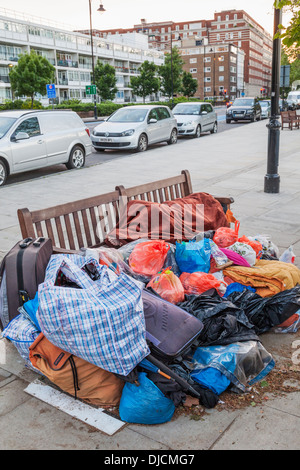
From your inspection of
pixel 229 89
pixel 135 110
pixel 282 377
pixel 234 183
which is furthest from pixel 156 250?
pixel 229 89


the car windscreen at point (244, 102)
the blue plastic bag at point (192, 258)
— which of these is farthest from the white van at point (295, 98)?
the blue plastic bag at point (192, 258)

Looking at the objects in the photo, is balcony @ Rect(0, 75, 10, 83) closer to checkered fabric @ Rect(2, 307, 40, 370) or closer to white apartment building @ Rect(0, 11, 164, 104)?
white apartment building @ Rect(0, 11, 164, 104)

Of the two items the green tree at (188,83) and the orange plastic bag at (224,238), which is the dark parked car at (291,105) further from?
the orange plastic bag at (224,238)

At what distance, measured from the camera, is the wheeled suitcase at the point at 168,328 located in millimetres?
2869

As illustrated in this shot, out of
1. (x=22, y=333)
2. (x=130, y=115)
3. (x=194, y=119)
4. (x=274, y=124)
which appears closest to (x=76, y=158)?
(x=130, y=115)

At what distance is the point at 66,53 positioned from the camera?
7212cm

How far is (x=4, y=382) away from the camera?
306cm

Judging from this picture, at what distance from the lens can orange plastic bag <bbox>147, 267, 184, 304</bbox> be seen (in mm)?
3523

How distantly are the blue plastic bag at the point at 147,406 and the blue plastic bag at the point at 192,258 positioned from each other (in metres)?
1.51

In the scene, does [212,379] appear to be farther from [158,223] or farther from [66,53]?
[66,53]

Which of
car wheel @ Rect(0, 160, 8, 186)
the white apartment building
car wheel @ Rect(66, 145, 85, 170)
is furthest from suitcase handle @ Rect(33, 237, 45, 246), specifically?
the white apartment building

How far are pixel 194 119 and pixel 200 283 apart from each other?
57.7 feet

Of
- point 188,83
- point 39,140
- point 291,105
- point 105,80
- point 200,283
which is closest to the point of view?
point 200,283

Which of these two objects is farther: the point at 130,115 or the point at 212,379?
the point at 130,115
